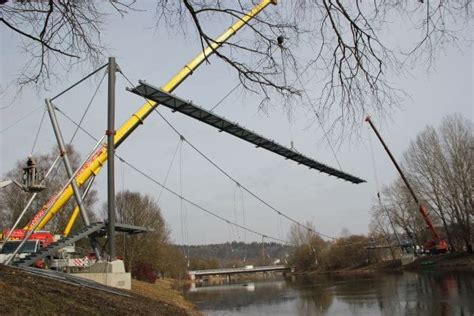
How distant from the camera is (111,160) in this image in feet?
70.4

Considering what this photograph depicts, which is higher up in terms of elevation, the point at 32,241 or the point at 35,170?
the point at 35,170

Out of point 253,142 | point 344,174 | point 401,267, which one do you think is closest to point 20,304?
point 253,142

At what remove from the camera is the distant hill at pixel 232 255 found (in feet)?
482

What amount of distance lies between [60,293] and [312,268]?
4088 inches

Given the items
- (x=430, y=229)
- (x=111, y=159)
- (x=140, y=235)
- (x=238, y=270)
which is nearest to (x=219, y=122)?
(x=111, y=159)

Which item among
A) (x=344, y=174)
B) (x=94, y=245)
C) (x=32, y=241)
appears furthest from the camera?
(x=344, y=174)

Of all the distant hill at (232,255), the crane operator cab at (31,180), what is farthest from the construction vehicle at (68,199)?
the distant hill at (232,255)

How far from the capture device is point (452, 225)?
61.8 meters

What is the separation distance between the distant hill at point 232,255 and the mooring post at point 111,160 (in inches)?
4623

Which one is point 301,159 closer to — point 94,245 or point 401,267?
point 94,245

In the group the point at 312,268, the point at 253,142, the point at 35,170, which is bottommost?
the point at 312,268

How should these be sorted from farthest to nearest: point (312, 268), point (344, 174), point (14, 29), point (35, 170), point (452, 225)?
point (312, 268) < point (452, 225) < point (344, 174) < point (35, 170) < point (14, 29)

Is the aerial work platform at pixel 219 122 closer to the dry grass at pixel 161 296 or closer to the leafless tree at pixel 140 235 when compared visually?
the dry grass at pixel 161 296

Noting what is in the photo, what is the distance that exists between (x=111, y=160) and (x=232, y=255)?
160544 millimetres
